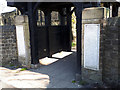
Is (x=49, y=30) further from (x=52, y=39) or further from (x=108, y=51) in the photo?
(x=108, y=51)

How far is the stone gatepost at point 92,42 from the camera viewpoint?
3.89 m

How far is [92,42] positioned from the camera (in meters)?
4.05

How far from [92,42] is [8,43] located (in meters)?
4.59

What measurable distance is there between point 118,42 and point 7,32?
17.7 ft

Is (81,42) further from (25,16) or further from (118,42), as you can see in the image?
(25,16)

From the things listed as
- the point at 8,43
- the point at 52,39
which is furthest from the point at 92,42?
the point at 8,43

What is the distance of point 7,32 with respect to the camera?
21.3 feet

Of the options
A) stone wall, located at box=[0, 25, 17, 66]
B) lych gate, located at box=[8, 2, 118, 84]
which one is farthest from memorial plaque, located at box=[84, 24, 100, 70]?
stone wall, located at box=[0, 25, 17, 66]

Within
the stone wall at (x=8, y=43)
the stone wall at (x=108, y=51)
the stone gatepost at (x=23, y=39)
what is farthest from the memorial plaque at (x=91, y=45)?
the stone wall at (x=8, y=43)

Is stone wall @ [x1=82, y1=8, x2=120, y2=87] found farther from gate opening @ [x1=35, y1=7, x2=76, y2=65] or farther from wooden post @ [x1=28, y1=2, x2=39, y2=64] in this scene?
gate opening @ [x1=35, y1=7, x2=76, y2=65]

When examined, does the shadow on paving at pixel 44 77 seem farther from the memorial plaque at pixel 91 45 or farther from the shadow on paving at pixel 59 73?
the memorial plaque at pixel 91 45

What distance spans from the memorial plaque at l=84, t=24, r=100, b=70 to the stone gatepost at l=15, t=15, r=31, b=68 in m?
3.00

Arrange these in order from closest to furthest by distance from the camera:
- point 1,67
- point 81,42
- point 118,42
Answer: point 118,42
point 81,42
point 1,67

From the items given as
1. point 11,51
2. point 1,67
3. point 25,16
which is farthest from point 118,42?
point 1,67
